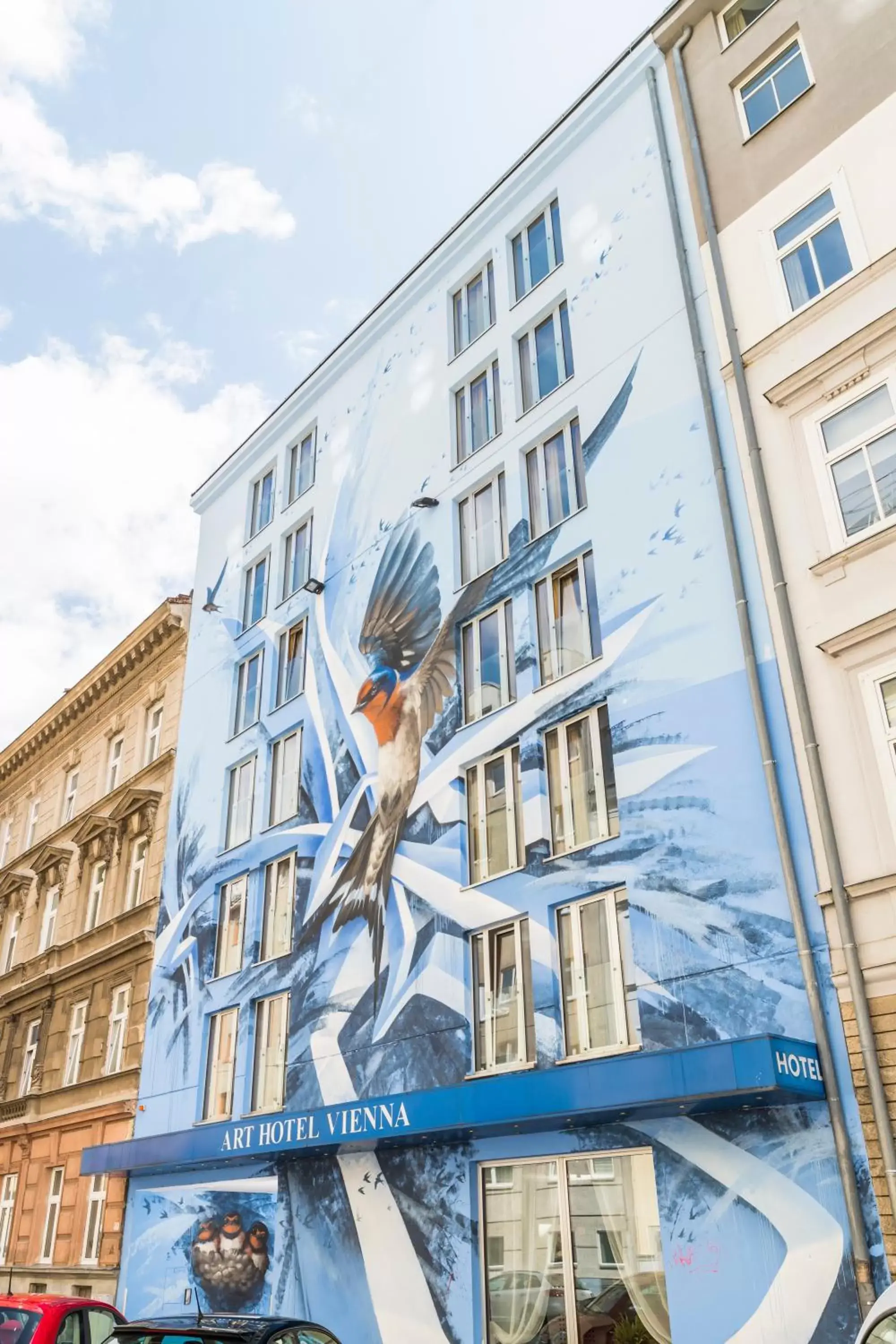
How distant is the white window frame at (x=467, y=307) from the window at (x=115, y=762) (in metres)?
14.9

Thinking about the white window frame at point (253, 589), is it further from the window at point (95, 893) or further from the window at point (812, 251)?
the window at point (812, 251)

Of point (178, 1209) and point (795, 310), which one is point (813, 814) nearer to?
point (795, 310)

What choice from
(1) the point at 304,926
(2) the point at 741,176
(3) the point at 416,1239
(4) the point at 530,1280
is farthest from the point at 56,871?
(2) the point at 741,176

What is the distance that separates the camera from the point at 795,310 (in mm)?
16156

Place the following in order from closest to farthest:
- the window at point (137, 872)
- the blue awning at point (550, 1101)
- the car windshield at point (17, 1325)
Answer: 1. the car windshield at point (17, 1325)
2. the blue awning at point (550, 1101)
3. the window at point (137, 872)

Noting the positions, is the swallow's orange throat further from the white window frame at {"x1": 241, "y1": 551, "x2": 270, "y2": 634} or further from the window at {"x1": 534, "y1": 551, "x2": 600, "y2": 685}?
the white window frame at {"x1": 241, "y1": 551, "x2": 270, "y2": 634}

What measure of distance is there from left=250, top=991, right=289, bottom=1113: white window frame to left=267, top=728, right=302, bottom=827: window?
3688mm

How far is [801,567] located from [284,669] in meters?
13.6

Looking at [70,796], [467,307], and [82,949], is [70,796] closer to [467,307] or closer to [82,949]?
[82,949]

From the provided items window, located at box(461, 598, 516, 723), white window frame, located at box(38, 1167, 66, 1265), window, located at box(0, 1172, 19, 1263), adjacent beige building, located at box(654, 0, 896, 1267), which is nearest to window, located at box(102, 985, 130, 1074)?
white window frame, located at box(38, 1167, 66, 1265)

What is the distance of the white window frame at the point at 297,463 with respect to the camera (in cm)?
2711

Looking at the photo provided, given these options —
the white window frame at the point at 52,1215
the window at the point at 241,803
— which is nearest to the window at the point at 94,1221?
the white window frame at the point at 52,1215

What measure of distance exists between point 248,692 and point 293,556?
3564 millimetres

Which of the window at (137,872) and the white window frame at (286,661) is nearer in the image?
the white window frame at (286,661)
